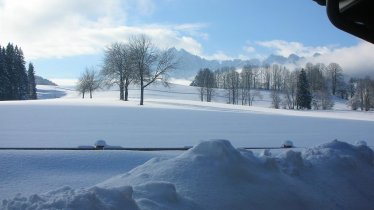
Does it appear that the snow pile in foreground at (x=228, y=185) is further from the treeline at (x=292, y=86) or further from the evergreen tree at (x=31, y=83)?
the evergreen tree at (x=31, y=83)

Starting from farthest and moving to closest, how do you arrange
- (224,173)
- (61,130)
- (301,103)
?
(301,103) < (61,130) < (224,173)

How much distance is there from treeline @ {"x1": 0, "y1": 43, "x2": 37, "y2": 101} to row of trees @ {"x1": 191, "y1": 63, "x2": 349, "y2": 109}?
39919mm

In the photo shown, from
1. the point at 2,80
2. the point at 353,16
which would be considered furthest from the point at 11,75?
the point at 353,16

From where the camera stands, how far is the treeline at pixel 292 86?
253ft

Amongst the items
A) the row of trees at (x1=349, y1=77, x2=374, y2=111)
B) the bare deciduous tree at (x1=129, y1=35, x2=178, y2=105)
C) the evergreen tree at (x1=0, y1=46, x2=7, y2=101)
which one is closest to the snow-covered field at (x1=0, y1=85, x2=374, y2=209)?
the bare deciduous tree at (x1=129, y1=35, x2=178, y2=105)

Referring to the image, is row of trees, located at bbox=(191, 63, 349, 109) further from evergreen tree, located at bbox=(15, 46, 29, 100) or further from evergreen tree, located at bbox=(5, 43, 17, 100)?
evergreen tree, located at bbox=(5, 43, 17, 100)

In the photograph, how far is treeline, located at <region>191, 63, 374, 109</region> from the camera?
7725cm

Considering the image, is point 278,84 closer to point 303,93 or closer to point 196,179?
point 303,93

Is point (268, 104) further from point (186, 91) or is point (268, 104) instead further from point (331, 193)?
point (331, 193)

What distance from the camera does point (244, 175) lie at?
5293 millimetres

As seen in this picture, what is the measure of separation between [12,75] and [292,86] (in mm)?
57141

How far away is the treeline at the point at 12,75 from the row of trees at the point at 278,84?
39919mm

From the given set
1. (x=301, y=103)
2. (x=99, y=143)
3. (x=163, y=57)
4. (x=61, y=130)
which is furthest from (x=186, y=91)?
(x=99, y=143)

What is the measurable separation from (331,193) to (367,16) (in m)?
2.37
